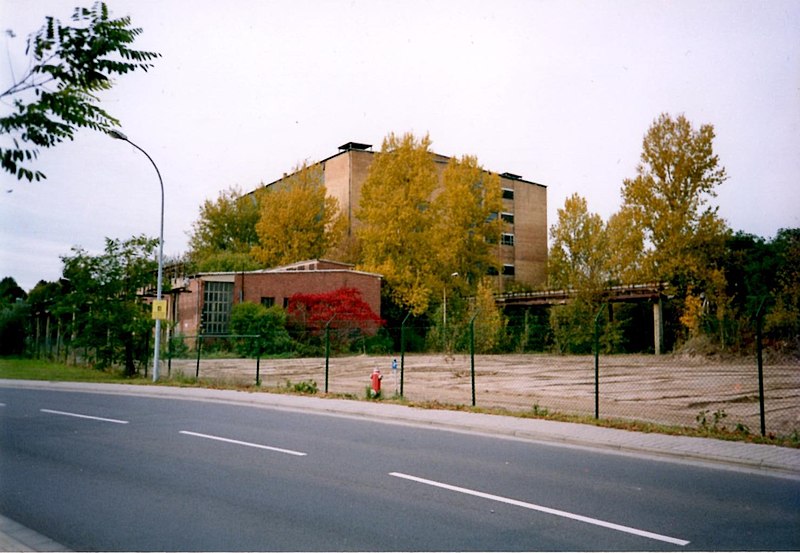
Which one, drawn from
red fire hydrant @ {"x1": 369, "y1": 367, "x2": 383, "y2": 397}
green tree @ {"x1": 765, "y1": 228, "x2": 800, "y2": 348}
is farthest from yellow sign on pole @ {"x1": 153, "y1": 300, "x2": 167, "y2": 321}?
green tree @ {"x1": 765, "y1": 228, "x2": 800, "y2": 348}

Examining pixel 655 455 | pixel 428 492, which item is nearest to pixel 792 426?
pixel 655 455

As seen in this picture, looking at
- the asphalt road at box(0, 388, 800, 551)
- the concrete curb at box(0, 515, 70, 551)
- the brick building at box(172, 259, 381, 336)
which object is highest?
the brick building at box(172, 259, 381, 336)

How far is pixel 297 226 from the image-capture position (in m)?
56.4

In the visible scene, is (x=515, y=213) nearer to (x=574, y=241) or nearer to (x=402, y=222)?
(x=574, y=241)

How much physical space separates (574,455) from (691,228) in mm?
34697

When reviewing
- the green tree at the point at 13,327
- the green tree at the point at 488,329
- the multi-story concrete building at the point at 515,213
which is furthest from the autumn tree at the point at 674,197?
the green tree at the point at 13,327

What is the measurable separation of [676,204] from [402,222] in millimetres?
19250

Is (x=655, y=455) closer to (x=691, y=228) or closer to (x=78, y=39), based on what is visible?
(x=78, y=39)

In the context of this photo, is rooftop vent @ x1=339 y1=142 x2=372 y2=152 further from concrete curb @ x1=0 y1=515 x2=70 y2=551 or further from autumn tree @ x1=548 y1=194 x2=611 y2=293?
concrete curb @ x1=0 y1=515 x2=70 y2=551

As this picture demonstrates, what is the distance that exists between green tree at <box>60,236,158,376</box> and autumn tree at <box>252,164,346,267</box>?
1127 inches

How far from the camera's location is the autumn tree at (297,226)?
184 feet

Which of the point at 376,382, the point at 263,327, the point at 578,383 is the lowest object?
the point at 578,383

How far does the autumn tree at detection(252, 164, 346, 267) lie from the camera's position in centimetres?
5594

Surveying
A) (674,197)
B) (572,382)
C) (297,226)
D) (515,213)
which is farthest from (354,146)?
(572,382)
